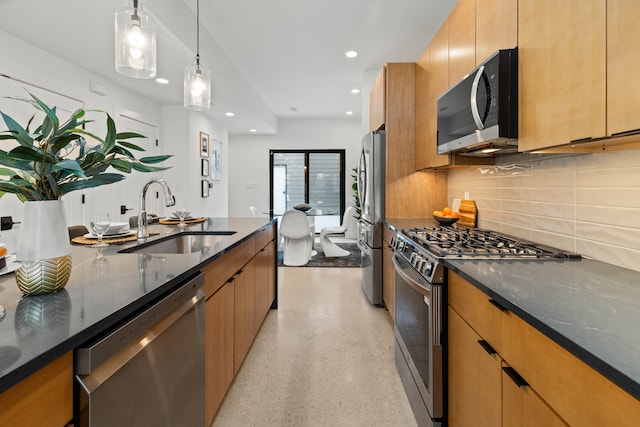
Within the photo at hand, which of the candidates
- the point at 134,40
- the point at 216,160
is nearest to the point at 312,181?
the point at 216,160

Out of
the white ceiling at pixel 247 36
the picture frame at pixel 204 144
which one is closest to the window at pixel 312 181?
the picture frame at pixel 204 144

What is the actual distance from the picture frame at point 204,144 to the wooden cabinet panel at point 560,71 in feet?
16.9

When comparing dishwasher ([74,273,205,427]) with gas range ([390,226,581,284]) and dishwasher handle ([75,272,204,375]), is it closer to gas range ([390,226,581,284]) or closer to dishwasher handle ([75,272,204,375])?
dishwasher handle ([75,272,204,375])

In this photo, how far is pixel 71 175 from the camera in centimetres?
96

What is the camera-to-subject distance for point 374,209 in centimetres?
320

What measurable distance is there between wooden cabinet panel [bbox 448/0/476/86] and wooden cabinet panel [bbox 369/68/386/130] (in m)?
0.98

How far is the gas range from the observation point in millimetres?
1420

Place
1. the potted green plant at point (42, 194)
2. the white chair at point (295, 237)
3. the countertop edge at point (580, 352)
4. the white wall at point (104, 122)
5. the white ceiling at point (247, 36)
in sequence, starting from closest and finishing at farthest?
the countertop edge at point (580, 352) → the potted green plant at point (42, 194) → the white ceiling at point (247, 36) → the white wall at point (104, 122) → the white chair at point (295, 237)

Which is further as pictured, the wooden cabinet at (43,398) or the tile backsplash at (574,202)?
the tile backsplash at (574,202)

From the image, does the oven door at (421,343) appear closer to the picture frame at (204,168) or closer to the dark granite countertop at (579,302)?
the dark granite countertop at (579,302)

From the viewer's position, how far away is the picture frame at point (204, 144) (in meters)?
5.69

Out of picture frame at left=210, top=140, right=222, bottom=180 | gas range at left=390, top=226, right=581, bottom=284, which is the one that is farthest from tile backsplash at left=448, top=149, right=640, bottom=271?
picture frame at left=210, top=140, right=222, bottom=180

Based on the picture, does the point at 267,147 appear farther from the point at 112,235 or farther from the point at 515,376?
the point at 515,376

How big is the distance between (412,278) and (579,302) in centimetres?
85
